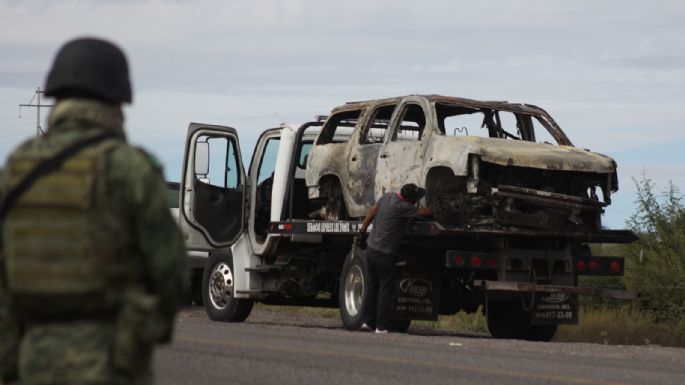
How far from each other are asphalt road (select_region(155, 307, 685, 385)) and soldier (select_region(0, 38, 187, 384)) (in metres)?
6.33

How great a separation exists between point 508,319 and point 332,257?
248 centimetres

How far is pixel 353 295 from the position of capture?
1708cm

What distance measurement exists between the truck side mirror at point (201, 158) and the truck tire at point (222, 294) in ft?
3.94

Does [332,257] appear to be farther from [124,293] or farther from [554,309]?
[124,293]

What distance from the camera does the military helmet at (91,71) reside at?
3.89m

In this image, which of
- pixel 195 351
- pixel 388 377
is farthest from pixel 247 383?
pixel 195 351

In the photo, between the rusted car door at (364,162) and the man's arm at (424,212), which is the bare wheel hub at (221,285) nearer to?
the rusted car door at (364,162)

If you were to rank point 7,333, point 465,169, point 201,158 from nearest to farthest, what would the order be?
point 7,333
point 465,169
point 201,158

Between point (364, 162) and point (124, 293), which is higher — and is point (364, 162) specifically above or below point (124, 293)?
above

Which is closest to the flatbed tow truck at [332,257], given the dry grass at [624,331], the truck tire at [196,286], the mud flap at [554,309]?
the mud flap at [554,309]

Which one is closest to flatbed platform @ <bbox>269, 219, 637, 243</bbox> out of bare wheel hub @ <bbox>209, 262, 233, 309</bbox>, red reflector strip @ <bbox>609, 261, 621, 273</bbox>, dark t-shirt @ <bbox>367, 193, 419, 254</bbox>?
dark t-shirt @ <bbox>367, 193, 419, 254</bbox>

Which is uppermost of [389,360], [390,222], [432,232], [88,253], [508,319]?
[390,222]

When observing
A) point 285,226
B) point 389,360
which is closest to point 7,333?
point 389,360

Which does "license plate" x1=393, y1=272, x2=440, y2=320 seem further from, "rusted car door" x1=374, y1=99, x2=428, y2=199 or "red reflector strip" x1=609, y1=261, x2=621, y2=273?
"red reflector strip" x1=609, y1=261, x2=621, y2=273
